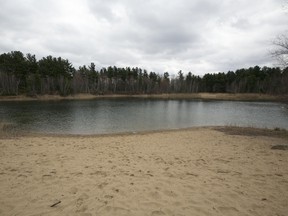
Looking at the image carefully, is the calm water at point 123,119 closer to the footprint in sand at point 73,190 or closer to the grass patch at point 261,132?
the grass patch at point 261,132

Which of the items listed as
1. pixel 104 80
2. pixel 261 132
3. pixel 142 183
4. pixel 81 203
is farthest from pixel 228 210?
pixel 104 80

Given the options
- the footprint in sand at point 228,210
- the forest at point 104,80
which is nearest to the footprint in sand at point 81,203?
the footprint in sand at point 228,210

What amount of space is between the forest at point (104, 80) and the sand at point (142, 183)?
2470 inches

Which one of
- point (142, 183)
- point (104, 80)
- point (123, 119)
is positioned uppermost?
point (104, 80)

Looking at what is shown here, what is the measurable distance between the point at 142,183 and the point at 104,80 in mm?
93468

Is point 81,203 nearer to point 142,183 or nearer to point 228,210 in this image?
point 142,183

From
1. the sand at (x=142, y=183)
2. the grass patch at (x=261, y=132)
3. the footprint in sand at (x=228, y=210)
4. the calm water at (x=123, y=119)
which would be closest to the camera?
the footprint in sand at (x=228, y=210)

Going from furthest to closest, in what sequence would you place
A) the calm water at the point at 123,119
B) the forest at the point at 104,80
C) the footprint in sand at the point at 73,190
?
the forest at the point at 104,80 → the calm water at the point at 123,119 → the footprint in sand at the point at 73,190

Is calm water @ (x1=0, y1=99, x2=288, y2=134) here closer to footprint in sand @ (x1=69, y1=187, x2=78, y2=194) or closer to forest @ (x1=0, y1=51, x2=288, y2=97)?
footprint in sand @ (x1=69, y1=187, x2=78, y2=194)

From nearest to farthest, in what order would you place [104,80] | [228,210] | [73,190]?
[228,210]
[73,190]
[104,80]

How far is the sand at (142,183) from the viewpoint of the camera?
4844mm

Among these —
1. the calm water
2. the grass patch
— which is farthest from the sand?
the calm water

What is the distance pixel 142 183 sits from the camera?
6258 millimetres

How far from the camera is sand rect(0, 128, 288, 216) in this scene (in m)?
4.84
